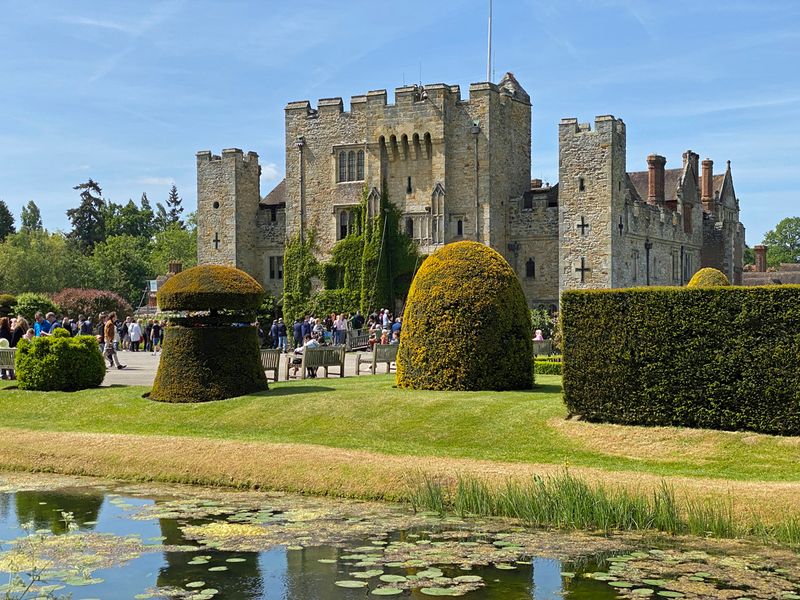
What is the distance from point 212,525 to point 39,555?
2173mm

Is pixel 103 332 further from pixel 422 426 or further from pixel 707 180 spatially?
pixel 707 180

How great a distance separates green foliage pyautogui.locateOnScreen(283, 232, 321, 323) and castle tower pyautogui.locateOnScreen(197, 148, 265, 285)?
332cm

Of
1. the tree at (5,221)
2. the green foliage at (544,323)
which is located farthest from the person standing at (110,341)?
the tree at (5,221)

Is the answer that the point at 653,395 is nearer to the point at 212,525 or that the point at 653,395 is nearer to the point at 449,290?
the point at 449,290

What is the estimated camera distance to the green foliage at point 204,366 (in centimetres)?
2158

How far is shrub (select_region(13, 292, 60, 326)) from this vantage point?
1849 inches

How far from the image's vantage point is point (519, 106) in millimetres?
53938

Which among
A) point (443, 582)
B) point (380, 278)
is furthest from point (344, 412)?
point (380, 278)

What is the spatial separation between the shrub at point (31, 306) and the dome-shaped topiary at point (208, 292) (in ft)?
87.9

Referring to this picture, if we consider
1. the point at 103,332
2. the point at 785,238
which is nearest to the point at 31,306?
the point at 103,332

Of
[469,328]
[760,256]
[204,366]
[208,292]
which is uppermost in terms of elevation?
[760,256]

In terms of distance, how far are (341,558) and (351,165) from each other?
4447cm

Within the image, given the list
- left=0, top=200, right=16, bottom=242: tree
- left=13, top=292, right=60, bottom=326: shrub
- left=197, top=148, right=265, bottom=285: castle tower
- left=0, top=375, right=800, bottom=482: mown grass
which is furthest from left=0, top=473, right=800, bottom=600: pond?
left=0, top=200, right=16, bottom=242: tree

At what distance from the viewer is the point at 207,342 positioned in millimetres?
21672
